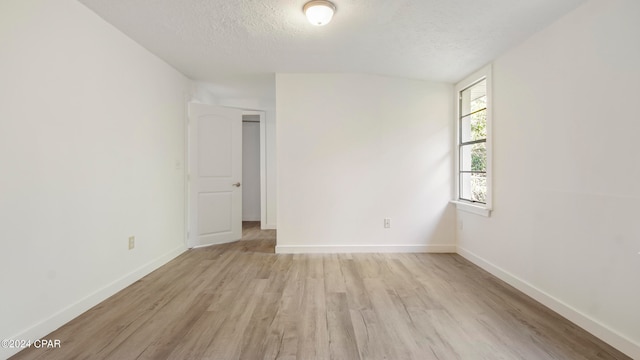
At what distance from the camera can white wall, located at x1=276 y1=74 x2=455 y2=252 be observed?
361 centimetres

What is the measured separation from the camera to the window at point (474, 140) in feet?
9.86

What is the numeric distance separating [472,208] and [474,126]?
3.32 ft

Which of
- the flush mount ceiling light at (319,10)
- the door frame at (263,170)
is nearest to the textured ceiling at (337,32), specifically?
the flush mount ceiling light at (319,10)

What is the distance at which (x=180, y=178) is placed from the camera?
143 inches

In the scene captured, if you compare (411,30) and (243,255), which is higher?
(411,30)

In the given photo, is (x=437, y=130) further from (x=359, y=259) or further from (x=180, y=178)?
(x=180, y=178)

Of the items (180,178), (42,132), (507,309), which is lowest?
(507,309)

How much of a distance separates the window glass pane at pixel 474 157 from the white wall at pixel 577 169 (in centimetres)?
41

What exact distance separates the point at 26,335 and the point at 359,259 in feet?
9.25

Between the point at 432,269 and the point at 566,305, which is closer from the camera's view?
the point at 566,305

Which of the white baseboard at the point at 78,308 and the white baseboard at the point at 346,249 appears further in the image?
the white baseboard at the point at 346,249

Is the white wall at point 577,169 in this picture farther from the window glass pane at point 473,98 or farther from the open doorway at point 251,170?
the open doorway at point 251,170

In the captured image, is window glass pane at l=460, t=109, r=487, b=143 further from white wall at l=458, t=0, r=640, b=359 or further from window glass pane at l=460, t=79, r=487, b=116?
white wall at l=458, t=0, r=640, b=359

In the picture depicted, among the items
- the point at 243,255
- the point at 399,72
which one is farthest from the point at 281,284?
the point at 399,72
